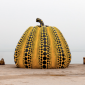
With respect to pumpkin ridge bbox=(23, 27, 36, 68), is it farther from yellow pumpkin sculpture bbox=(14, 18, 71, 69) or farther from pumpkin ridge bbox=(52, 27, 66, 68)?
pumpkin ridge bbox=(52, 27, 66, 68)

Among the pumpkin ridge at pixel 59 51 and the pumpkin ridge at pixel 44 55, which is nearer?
the pumpkin ridge at pixel 44 55

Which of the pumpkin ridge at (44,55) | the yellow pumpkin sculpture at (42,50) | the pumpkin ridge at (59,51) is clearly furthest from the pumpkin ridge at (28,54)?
the pumpkin ridge at (59,51)

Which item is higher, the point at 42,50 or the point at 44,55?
the point at 42,50

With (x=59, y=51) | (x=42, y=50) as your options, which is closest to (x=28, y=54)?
(x=42, y=50)

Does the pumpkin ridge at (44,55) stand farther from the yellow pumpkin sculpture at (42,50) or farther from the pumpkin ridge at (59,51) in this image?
the pumpkin ridge at (59,51)

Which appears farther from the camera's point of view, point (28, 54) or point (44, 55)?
point (28, 54)

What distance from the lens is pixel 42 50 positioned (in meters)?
7.51

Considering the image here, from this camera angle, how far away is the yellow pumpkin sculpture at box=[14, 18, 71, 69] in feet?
24.6

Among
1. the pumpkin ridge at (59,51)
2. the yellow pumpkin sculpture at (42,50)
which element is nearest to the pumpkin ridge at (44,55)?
the yellow pumpkin sculpture at (42,50)

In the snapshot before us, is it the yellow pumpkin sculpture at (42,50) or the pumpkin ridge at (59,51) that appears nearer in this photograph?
the yellow pumpkin sculpture at (42,50)

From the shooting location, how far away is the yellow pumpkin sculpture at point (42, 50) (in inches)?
295

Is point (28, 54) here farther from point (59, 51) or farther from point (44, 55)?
point (59, 51)

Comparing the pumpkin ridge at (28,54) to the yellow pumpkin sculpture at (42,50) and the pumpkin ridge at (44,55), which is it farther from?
the pumpkin ridge at (44,55)
